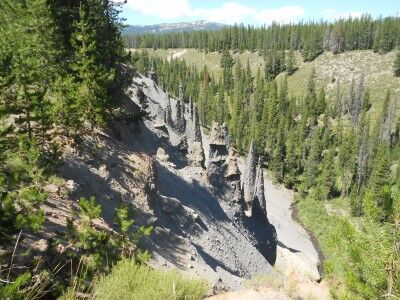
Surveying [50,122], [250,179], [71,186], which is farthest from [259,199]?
[50,122]

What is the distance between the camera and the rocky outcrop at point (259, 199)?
46147 millimetres

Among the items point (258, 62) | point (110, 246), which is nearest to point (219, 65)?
point (258, 62)

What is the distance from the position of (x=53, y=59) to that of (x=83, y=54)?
2.20 metres

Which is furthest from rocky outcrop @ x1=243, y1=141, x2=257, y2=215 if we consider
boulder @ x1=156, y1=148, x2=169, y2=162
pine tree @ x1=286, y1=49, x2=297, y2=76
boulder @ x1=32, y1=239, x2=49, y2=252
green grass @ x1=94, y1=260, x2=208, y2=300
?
pine tree @ x1=286, y1=49, x2=297, y2=76

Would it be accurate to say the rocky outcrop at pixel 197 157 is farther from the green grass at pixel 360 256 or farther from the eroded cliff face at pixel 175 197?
the green grass at pixel 360 256

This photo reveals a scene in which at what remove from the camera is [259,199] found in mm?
49219

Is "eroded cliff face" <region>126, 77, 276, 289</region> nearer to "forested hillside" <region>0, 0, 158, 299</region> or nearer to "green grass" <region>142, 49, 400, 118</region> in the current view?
"forested hillside" <region>0, 0, 158, 299</region>

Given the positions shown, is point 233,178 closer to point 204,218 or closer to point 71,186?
point 204,218

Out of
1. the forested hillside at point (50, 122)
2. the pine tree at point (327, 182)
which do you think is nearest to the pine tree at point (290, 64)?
the pine tree at point (327, 182)

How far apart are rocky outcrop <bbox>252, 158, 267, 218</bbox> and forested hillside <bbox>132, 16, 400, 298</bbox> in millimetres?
8007

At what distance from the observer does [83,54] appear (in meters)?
25.8

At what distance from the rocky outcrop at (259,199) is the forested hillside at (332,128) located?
8.01 meters

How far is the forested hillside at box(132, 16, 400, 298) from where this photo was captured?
650 cm

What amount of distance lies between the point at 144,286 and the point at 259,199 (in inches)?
1657
